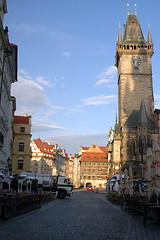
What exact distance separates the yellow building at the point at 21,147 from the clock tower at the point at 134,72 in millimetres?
25271

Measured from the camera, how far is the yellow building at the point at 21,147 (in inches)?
2007

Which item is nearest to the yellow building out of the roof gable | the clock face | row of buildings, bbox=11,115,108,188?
row of buildings, bbox=11,115,108,188

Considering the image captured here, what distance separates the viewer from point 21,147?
51750mm

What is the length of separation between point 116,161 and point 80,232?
198 ft

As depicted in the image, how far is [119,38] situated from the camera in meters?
73.9

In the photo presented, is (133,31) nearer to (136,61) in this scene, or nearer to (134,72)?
(136,61)

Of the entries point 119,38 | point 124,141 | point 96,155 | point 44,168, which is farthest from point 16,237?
point 96,155

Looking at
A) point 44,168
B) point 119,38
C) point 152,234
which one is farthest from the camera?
point 44,168

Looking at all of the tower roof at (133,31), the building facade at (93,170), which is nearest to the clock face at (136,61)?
the tower roof at (133,31)

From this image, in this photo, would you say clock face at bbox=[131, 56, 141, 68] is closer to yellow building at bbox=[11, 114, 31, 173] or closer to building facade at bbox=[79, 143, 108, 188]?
yellow building at bbox=[11, 114, 31, 173]

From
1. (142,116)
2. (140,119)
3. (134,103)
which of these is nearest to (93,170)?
(134,103)

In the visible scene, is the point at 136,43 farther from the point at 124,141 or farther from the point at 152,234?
the point at 152,234

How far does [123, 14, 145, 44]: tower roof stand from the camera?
72812mm

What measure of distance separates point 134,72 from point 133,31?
12.6 meters
